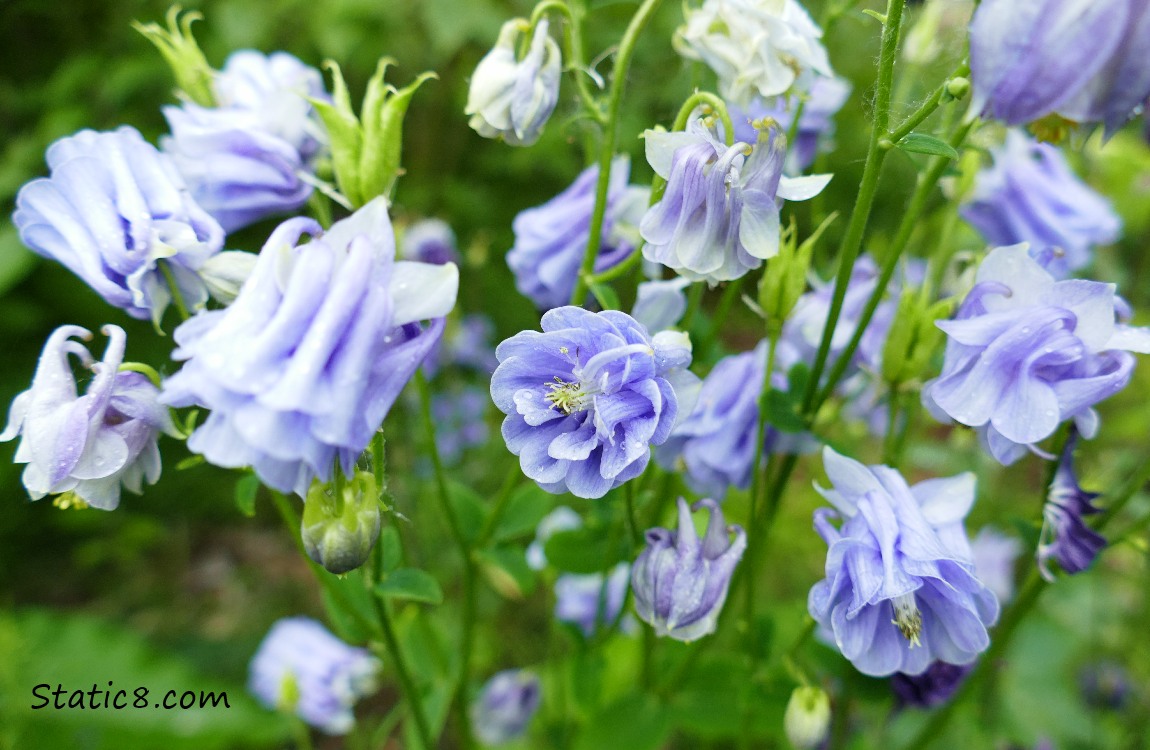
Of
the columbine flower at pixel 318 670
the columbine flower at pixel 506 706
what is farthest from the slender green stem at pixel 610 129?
the columbine flower at pixel 318 670

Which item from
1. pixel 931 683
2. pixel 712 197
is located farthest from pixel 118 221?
pixel 931 683

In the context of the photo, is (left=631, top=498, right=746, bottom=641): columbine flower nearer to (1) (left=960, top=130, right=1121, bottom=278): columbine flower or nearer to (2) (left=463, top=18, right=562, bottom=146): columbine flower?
(2) (left=463, top=18, right=562, bottom=146): columbine flower

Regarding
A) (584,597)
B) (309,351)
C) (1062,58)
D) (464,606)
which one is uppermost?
(1062,58)

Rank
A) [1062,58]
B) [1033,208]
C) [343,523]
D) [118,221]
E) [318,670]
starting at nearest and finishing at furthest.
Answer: [1062,58], [343,523], [118,221], [1033,208], [318,670]

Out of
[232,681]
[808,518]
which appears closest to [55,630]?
[232,681]

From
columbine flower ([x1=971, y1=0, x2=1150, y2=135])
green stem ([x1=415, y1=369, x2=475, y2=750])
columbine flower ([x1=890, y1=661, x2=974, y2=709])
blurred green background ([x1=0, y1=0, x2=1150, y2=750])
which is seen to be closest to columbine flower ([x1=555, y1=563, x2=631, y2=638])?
blurred green background ([x1=0, y1=0, x2=1150, y2=750])

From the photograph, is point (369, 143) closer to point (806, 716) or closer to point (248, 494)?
point (248, 494)
